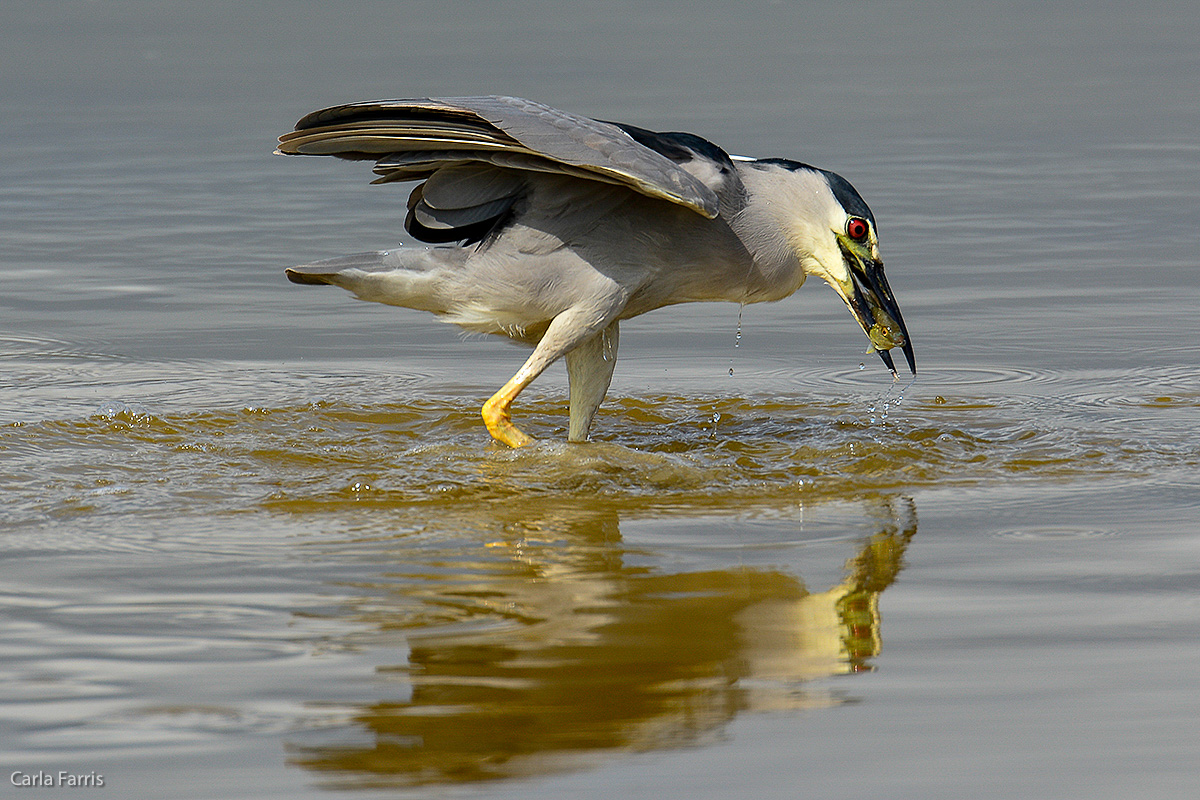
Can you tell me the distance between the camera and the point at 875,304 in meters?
6.50

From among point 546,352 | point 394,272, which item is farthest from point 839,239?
point 394,272

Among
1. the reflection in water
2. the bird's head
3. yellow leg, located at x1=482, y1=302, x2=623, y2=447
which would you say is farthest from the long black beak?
the reflection in water

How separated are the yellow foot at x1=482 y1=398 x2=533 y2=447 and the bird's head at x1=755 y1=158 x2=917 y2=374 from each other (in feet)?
4.22

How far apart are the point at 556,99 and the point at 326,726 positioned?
1199 centimetres

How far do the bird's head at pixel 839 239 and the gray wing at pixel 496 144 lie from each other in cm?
40

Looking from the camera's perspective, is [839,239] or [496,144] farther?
[839,239]

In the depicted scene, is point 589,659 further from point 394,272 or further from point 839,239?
point 839,239

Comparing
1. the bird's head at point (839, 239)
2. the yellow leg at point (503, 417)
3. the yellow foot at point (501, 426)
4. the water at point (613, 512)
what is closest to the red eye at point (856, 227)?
the bird's head at point (839, 239)

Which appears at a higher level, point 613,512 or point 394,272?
point 394,272

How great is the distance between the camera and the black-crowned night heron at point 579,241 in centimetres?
613

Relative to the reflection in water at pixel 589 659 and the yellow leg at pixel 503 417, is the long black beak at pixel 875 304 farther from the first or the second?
the reflection in water at pixel 589 659

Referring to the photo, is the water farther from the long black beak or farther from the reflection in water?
the long black beak

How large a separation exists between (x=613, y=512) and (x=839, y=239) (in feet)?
5.16

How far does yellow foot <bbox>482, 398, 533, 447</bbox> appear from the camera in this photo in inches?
254
